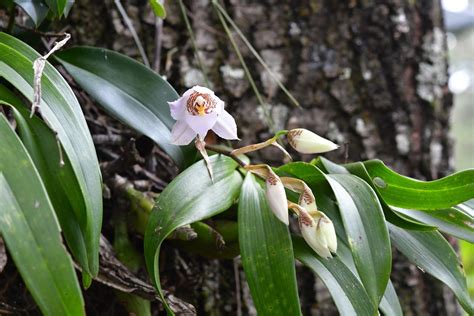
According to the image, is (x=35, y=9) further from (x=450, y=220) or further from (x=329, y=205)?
(x=450, y=220)

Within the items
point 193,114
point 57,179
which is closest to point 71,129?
point 57,179

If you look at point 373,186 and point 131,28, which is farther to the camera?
point 131,28

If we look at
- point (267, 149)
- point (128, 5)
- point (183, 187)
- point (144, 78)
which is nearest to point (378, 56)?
point (267, 149)

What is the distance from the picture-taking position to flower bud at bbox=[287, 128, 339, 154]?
708 mm

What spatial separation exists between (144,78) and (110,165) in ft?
0.50

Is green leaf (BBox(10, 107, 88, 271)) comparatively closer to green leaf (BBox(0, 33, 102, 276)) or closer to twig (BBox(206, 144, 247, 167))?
green leaf (BBox(0, 33, 102, 276))

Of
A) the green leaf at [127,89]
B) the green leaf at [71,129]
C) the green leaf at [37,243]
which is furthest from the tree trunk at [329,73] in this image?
the green leaf at [37,243]

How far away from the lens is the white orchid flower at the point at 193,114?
71 centimetres

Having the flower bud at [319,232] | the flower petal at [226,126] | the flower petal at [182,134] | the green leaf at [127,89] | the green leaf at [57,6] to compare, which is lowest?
the flower bud at [319,232]

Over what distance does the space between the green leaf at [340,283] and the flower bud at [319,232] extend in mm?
45

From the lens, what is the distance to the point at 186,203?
2.12 feet

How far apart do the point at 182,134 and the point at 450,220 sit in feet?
1.11

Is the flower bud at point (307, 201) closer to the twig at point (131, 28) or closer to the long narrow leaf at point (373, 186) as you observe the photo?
the long narrow leaf at point (373, 186)

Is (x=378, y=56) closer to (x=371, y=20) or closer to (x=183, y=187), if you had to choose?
(x=371, y=20)
